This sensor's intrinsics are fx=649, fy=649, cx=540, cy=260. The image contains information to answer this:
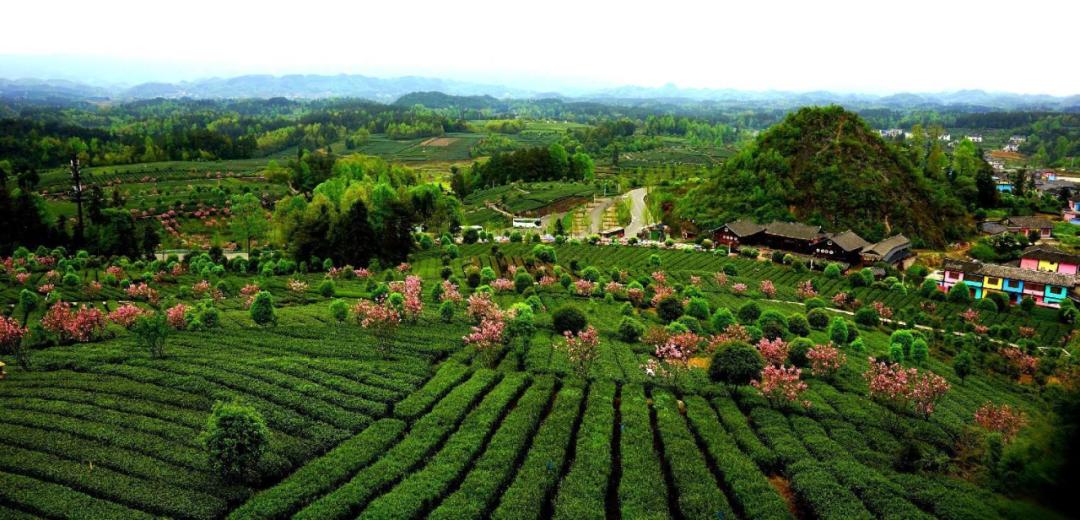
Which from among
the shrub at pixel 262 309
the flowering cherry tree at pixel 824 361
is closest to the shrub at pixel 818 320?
Result: the flowering cherry tree at pixel 824 361

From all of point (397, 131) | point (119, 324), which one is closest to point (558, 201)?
point (119, 324)

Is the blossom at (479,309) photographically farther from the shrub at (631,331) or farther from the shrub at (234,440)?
the shrub at (234,440)

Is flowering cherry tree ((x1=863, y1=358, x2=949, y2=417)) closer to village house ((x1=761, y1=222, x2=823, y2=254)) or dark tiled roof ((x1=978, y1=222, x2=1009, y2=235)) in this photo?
village house ((x1=761, y1=222, x2=823, y2=254))

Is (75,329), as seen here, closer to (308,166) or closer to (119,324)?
(119,324)

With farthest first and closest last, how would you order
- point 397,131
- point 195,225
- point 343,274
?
1. point 397,131
2. point 195,225
3. point 343,274

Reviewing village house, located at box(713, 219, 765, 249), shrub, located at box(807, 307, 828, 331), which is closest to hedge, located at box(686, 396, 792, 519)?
shrub, located at box(807, 307, 828, 331)

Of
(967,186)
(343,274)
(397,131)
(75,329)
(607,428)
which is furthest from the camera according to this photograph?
(397,131)

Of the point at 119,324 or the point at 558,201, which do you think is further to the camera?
the point at 558,201
